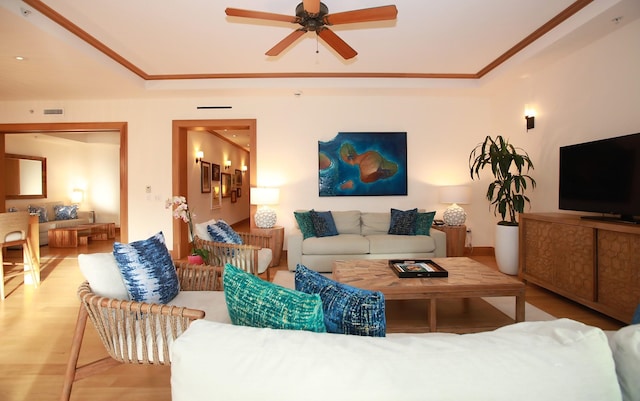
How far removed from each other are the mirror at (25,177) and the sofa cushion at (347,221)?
270 inches

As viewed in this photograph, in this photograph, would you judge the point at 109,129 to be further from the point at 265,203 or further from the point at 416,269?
the point at 416,269

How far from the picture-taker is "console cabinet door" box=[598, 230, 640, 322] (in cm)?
241

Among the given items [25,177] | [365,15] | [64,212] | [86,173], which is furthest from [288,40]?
[86,173]

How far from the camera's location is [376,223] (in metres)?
4.75

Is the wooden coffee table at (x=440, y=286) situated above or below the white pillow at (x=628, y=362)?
below

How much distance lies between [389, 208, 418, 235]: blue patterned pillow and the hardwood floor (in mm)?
1557

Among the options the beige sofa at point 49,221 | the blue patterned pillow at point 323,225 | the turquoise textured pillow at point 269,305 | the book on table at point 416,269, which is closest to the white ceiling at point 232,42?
the blue patterned pillow at point 323,225

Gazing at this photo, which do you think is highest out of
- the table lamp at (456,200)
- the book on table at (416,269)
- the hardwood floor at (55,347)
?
the table lamp at (456,200)

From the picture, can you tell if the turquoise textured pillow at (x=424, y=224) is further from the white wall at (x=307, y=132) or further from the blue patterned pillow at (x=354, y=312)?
the blue patterned pillow at (x=354, y=312)

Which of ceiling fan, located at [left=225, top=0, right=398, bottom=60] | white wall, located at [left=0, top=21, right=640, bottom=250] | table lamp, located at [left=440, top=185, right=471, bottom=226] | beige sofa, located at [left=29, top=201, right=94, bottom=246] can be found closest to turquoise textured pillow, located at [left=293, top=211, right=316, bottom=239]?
white wall, located at [left=0, top=21, right=640, bottom=250]

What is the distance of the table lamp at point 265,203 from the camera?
4742 millimetres

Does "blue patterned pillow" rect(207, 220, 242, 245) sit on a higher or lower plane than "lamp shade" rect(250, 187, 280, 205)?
lower

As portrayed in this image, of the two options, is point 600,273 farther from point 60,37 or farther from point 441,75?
point 60,37

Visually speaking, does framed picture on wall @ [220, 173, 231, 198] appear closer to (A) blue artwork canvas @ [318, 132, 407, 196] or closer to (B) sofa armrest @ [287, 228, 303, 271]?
(A) blue artwork canvas @ [318, 132, 407, 196]
